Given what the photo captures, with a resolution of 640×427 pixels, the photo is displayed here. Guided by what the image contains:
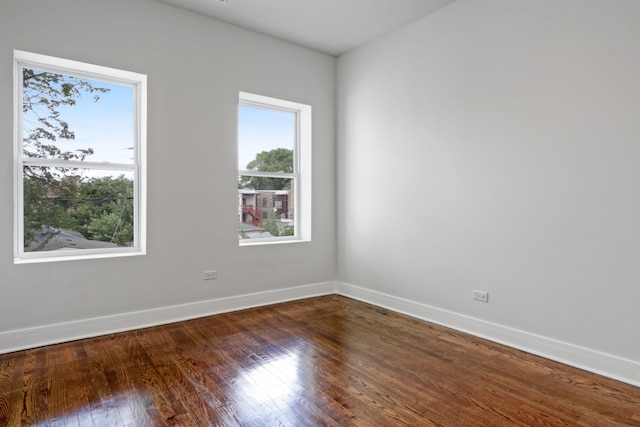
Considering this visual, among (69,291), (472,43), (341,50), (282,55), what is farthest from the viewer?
(341,50)

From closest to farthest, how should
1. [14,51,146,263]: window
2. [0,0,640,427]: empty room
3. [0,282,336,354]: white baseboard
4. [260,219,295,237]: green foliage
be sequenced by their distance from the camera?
[0,0,640,427]: empty room
[0,282,336,354]: white baseboard
[14,51,146,263]: window
[260,219,295,237]: green foliage

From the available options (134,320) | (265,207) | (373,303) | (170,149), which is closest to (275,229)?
(265,207)

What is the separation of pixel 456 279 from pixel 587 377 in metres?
1.23

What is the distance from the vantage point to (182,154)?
12.3 feet

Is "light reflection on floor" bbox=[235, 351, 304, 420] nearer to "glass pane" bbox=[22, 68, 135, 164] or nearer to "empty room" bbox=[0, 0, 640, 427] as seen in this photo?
"empty room" bbox=[0, 0, 640, 427]

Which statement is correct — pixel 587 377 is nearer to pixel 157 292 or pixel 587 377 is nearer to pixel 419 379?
pixel 419 379

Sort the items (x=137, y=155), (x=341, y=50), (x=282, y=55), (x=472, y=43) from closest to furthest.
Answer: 1. (x=472, y=43)
2. (x=137, y=155)
3. (x=282, y=55)
4. (x=341, y=50)

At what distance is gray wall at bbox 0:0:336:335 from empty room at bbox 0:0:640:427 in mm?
19

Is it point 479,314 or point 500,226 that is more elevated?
point 500,226

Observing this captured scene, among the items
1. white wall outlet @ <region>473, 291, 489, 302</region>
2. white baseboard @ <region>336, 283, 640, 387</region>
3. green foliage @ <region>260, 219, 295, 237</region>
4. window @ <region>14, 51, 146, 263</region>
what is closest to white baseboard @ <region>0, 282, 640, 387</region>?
white baseboard @ <region>336, 283, 640, 387</region>

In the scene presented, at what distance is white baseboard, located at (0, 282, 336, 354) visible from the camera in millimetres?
3004

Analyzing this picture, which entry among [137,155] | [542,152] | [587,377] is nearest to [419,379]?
[587,377]

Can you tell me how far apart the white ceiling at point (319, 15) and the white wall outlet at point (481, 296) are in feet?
8.78

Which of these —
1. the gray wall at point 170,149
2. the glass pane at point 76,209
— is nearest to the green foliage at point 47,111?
the glass pane at point 76,209
